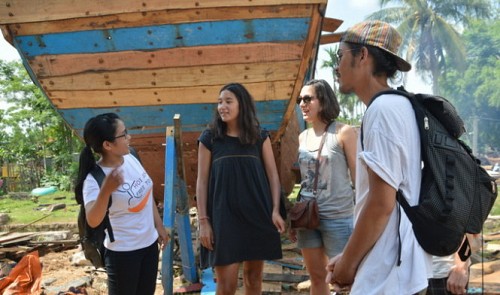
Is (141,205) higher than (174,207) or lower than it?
higher

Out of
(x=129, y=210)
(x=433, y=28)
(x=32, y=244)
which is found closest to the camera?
(x=129, y=210)

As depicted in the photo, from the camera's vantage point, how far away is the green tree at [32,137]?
21.3 meters

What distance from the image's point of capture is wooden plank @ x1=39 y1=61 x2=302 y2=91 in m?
3.69

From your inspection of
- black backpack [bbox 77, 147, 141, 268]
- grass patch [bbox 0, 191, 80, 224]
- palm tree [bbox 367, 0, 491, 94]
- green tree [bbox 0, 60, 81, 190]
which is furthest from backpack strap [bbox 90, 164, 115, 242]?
A: palm tree [bbox 367, 0, 491, 94]

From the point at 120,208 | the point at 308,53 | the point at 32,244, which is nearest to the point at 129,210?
the point at 120,208

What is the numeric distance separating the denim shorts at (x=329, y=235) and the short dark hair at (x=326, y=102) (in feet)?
2.04

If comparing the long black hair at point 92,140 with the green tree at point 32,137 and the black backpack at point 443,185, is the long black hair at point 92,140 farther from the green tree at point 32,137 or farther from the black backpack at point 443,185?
the green tree at point 32,137

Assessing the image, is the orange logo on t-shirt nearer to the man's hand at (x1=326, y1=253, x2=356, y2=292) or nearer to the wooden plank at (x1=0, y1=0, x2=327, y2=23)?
the man's hand at (x1=326, y1=253, x2=356, y2=292)

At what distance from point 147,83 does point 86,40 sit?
1.89 feet

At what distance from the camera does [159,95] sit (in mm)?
3881

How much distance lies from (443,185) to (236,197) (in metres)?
1.58

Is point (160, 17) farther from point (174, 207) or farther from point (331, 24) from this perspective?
point (331, 24)

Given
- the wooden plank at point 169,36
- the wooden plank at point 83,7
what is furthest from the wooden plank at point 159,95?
the wooden plank at point 83,7

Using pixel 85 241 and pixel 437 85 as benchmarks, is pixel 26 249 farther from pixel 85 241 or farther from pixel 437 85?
pixel 437 85
